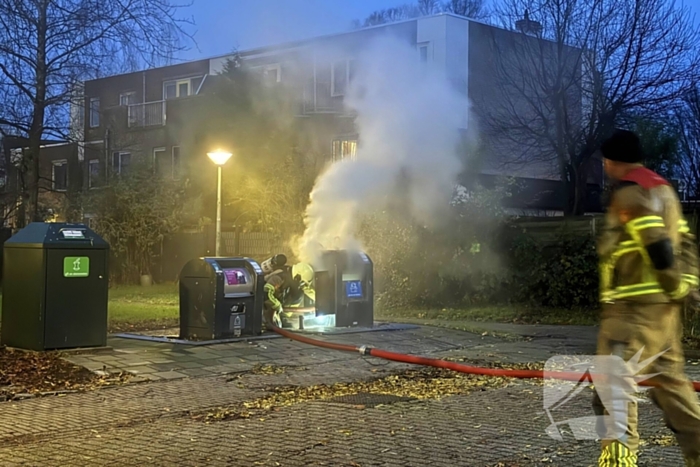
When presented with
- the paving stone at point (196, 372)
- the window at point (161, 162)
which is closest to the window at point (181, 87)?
the window at point (161, 162)

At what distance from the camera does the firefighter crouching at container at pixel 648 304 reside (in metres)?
4.53

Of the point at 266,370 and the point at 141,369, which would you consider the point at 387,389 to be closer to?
the point at 266,370

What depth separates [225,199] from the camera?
83.9ft

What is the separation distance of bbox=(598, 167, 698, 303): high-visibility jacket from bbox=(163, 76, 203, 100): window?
100 feet

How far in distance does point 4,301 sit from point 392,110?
358 inches

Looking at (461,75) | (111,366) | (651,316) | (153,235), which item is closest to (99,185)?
(153,235)

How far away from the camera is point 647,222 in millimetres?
4520

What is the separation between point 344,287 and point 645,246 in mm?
8949

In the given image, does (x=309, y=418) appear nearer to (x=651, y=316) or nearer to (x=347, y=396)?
(x=347, y=396)

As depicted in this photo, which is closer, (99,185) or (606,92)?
(606,92)

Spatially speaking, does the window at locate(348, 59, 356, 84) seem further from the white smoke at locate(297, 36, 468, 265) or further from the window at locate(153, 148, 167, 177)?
the window at locate(153, 148, 167, 177)

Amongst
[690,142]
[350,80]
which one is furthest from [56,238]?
[690,142]

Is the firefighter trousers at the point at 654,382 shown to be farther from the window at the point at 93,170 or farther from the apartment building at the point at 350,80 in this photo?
the window at the point at 93,170

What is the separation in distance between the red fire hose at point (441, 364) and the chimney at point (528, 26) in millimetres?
12025
